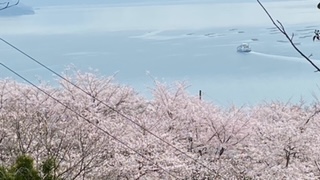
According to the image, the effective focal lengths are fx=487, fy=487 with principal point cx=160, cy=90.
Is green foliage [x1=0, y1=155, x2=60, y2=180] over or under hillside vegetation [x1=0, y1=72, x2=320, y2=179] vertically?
under

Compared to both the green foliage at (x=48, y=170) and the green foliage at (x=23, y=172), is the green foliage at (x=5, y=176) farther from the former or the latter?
the green foliage at (x=48, y=170)

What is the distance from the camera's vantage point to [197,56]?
26.8 meters

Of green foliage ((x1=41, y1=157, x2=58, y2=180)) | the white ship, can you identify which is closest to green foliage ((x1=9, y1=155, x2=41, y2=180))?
green foliage ((x1=41, y1=157, x2=58, y2=180))

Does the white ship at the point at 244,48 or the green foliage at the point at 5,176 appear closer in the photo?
the green foliage at the point at 5,176

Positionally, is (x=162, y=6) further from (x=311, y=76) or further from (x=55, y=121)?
(x=55, y=121)

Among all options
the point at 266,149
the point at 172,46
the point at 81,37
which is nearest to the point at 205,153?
the point at 266,149

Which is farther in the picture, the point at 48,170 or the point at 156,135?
the point at 156,135

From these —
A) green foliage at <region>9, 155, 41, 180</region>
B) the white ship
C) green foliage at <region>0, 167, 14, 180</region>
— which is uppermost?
the white ship

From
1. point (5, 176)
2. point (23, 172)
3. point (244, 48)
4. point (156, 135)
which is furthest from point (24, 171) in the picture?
point (244, 48)

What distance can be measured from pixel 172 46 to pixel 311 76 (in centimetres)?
1178

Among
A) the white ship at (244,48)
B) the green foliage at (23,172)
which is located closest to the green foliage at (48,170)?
the green foliage at (23,172)

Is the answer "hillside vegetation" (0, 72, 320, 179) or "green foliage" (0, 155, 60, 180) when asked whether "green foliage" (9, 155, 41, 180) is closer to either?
"green foliage" (0, 155, 60, 180)

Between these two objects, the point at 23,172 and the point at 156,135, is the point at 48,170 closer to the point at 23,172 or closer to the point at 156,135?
the point at 23,172

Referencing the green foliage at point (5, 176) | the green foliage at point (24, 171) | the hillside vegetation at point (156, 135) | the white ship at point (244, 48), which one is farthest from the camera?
the white ship at point (244, 48)
